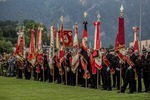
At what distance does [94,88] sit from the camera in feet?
76.1

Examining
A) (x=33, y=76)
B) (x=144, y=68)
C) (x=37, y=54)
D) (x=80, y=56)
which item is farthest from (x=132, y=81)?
(x=33, y=76)

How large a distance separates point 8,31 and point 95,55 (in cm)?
8863

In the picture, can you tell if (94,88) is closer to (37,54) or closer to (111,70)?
(111,70)

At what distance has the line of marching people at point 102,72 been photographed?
20312 mm

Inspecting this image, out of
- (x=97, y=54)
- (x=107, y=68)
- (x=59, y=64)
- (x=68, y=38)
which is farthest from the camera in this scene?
(x=68, y=38)

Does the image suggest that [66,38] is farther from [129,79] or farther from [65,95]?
[65,95]

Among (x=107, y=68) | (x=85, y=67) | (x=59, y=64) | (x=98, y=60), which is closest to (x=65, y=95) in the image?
(x=107, y=68)

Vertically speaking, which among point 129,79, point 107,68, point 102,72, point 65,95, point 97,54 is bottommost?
point 65,95

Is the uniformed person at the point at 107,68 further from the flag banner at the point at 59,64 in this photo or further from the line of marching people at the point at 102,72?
the flag banner at the point at 59,64

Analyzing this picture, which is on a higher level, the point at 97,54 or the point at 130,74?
the point at 97,54

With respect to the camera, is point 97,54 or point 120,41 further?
point 97,54

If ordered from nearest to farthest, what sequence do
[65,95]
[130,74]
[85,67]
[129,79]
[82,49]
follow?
[65,95]
[130,74]
[129,79]
[85,67]
[82,49]

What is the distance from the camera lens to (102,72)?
22.8 m

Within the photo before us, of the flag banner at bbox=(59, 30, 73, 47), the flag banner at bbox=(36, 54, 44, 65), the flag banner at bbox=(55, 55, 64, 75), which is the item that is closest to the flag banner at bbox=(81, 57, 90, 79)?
the flag banner at bbox=(55, 55, 64, 75)
